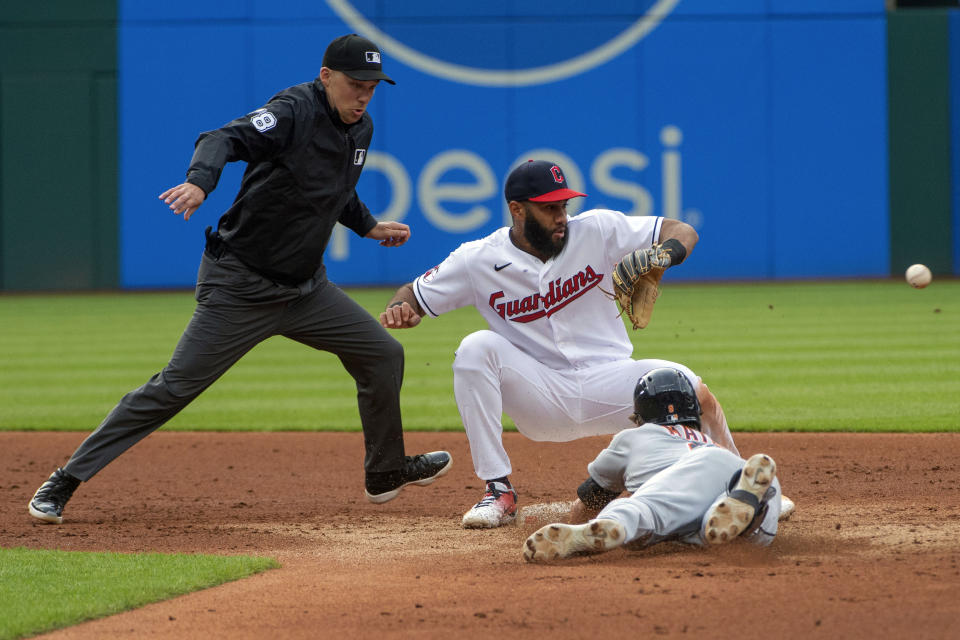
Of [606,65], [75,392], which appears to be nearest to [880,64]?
[606,65]

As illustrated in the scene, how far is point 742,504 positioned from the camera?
155 inches

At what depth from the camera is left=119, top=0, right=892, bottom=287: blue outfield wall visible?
841 inches

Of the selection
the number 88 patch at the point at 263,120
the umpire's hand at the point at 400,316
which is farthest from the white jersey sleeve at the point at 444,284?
the number 88 patch at the point at 263,120

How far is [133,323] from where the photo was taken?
1599 cm

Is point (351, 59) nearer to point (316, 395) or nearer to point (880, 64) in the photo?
point (316, 395)

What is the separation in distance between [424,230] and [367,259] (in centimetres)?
121

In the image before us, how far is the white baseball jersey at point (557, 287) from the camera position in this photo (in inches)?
205

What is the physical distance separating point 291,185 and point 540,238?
112 centimetres

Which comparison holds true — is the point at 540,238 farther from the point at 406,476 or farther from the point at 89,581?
the point at 89,581

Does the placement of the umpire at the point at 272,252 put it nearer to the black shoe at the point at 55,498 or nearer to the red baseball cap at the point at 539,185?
the black shoe at the point at 55,498

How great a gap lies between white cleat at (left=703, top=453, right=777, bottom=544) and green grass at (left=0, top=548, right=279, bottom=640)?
1608 mm

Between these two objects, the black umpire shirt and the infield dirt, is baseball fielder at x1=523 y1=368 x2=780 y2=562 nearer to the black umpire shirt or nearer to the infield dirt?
the infield dirt

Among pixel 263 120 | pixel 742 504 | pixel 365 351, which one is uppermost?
pixel 263 120

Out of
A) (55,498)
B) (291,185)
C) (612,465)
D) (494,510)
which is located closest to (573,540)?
(612,465)
